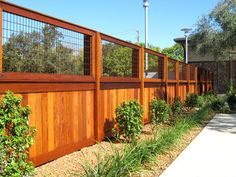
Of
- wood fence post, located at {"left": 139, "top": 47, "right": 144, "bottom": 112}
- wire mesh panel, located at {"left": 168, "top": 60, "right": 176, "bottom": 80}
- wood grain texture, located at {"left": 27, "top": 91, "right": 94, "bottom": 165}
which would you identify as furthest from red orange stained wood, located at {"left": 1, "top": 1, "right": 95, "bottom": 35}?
wire mesh panel, located at {"left": 168, "top": 60, "right": 176, "bottom": 80}

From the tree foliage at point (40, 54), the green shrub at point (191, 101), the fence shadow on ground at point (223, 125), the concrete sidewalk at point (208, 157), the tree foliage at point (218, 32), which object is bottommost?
the concrete sidewalk at point (208, 157)

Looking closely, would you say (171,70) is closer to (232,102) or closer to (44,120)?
(232,102)

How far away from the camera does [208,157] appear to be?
22.7 feet

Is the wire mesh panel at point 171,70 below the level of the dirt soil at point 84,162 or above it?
above

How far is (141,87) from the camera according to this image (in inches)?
413

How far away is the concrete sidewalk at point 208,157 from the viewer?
5797 millimetres

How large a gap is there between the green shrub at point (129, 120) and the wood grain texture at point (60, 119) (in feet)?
2.31

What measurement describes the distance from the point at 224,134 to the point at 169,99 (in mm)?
4187

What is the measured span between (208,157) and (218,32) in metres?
13.6

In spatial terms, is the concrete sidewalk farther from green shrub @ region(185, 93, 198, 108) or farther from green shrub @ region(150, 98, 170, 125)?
green shrub @ region(185, 93, 198, 108)

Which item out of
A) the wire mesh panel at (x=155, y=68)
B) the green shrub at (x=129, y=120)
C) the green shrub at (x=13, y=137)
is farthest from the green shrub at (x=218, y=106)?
the green shrub at (x=13, y=137)

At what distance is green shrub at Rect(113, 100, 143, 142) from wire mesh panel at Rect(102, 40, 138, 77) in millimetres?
940

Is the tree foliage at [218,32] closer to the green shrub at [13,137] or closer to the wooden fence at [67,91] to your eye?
the wooden fence at [67,91]

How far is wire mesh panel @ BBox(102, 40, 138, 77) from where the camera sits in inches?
330
